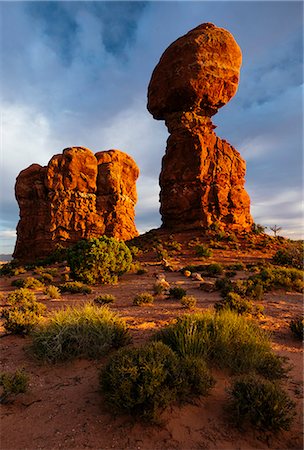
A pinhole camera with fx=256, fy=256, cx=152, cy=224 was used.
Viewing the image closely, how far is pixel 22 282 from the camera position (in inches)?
578

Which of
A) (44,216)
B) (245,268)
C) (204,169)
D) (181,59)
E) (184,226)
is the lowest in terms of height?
(245,268)

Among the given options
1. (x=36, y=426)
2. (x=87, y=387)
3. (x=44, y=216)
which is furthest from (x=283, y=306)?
(x=44, y=216)

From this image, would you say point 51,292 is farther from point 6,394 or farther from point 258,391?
point 258,391

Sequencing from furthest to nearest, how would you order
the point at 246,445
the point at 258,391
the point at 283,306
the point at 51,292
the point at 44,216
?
1. the point at 44,216
2. the point at 51,292
3. the point at 283,306
4. the point at 258,391
5. the point at 246,445

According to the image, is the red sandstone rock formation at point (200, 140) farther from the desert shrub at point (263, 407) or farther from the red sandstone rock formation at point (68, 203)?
the desert shrub at point (263, 407)

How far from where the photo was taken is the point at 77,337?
205 inches

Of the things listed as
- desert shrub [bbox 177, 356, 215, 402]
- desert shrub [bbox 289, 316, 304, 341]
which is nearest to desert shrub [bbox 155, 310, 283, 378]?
desert shrub [bbox 177, 356, 215, 402]

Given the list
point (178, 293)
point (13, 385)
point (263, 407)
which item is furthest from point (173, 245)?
point (263, 407)

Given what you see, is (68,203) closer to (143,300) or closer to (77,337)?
(143,300)

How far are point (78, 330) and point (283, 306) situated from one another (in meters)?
7.60

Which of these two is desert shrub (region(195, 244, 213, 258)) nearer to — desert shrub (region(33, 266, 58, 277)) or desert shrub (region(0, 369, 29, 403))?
desert shrub (region(33, 266, 58, 277))

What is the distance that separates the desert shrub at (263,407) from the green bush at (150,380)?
56cm

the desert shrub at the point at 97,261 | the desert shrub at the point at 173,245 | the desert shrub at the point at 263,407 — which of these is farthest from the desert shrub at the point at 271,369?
the desert shrub at the point at 173,245

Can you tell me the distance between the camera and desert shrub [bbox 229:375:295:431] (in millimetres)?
3072
